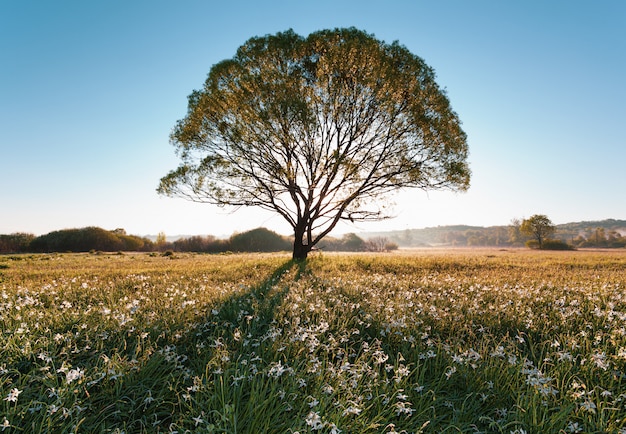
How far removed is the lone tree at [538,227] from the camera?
2884 inches

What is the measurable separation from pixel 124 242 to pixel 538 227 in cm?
8096

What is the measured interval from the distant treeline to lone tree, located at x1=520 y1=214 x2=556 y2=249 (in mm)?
41873

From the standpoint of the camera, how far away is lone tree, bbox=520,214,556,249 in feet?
240

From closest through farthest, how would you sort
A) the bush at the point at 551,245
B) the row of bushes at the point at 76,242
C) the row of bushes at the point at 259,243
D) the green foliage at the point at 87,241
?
the row of bushes at the point at 76,242 < the green foliage at the point at 87,241 < the row of bushes at the point at 259,243 < the bush at the point at 551,245

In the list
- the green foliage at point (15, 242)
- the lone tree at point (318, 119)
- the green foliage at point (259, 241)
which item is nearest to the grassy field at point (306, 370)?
the lone tree at point (318, 119)

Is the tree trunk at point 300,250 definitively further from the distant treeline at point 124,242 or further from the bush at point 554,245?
the bush at point 554,245

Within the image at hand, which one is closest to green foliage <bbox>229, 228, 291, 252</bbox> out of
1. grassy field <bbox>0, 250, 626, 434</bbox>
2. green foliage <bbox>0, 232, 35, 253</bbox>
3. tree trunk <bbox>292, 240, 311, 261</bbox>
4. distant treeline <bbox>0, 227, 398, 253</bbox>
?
A: distant treeline <bbox>0, 227, 398, 253</bbox>

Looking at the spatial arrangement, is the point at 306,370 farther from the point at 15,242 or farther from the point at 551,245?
the point at 551,245

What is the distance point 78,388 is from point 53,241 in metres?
42.6

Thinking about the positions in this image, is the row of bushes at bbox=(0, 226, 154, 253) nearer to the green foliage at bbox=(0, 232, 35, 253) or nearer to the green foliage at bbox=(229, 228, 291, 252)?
the green foliage at bbox=(0, 232, 35, 253)

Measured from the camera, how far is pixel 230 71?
721 inches

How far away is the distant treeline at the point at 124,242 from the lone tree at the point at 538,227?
41.9 meters

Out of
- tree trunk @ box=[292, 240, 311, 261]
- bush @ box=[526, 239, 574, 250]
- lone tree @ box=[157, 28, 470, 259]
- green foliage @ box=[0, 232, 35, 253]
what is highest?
lone tree @ box=[157, 28, 470, 259]

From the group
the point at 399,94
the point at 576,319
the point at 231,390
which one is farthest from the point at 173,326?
the point at 399,94
